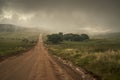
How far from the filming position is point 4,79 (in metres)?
15.7

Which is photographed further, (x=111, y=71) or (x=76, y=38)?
(x=76, y=38)

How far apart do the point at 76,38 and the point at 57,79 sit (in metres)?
175

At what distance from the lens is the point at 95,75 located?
19375 mm

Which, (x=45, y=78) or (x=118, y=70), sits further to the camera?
(x=118, y=70)

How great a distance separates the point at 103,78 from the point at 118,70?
3021 millimetres

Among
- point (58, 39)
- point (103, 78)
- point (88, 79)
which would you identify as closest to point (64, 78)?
point (88, 79)

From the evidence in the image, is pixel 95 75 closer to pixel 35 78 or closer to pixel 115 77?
pixel 115 77

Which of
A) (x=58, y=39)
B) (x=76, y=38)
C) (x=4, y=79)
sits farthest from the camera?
(x=76, y=38)

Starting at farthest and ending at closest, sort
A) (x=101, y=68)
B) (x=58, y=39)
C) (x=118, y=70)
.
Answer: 1. (x=58, y=39)
2. (x=101, y=68)
3. (x=118, y=70)

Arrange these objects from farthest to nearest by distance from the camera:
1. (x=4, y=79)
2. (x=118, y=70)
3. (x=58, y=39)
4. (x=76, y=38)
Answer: (x=76, y=38) < (x=58, y=39) < (x=118, y=70) < (x=4, y=79)

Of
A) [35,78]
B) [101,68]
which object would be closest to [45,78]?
[35,78]

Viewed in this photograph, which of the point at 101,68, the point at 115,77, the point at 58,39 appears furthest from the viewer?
the point at 58,39

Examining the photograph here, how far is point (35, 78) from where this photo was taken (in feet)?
53.8

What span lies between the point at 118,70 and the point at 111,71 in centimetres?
74
